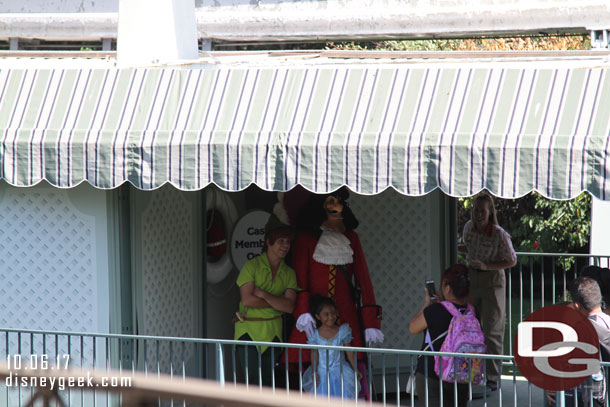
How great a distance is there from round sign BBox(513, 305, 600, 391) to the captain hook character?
4.96ft

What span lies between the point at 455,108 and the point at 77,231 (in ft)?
9.71

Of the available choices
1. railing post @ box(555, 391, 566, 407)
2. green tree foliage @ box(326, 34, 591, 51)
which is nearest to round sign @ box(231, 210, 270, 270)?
railing post @ box(555, 391, 566, 407)

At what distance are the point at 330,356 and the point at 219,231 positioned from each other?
1934 mm

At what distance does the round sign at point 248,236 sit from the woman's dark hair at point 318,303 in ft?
4.91

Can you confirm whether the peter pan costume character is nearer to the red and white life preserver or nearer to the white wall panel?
the red and white life preserver

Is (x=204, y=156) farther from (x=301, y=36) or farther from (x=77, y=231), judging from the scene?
(x=301, y=36)

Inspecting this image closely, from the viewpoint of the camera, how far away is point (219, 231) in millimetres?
8617

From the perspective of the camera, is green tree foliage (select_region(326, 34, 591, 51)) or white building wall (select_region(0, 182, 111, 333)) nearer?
white building wall (select_region(0, 182, 111, 333))

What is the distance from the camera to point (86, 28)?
13.6 metres

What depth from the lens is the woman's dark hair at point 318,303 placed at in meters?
7.19

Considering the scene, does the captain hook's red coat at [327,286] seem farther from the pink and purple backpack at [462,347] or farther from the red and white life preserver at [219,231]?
the red and white life preserver at [219,231]

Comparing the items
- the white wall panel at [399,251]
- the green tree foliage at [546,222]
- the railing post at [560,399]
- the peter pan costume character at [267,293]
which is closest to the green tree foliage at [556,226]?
the green tree foliage at [546,222]

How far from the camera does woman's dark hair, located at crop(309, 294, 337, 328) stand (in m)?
7.19
